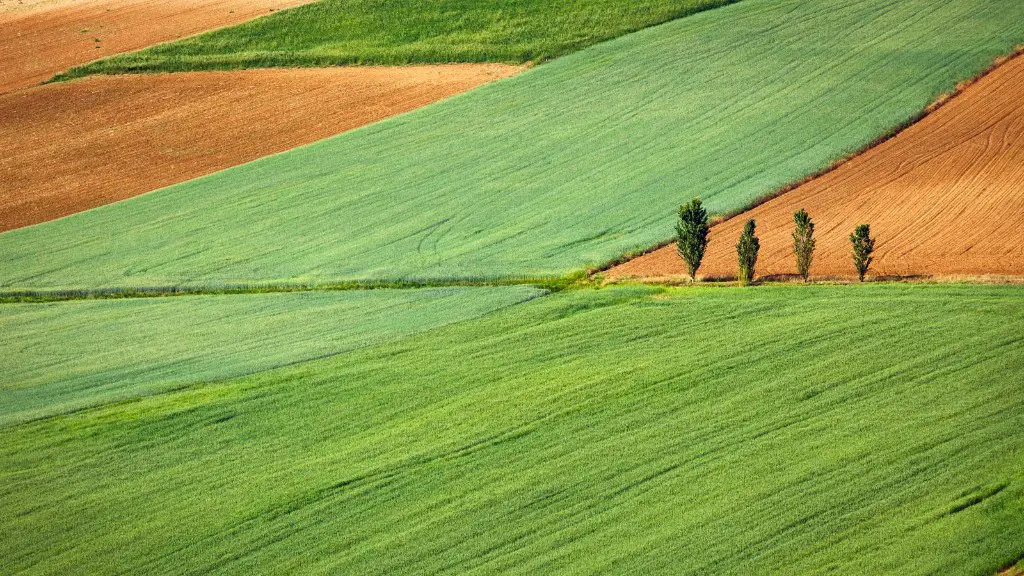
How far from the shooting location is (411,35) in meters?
59.8

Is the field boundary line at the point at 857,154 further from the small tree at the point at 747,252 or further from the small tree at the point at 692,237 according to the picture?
the small tree at the point at 747,252

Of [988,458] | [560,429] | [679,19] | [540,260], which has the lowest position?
[988,458]

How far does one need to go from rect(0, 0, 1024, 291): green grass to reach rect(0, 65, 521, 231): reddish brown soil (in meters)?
2.34

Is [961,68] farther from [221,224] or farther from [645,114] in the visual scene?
[221,224]

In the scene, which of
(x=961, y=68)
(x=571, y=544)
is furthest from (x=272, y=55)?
(x=571, y=544)

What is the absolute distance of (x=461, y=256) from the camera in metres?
35.4

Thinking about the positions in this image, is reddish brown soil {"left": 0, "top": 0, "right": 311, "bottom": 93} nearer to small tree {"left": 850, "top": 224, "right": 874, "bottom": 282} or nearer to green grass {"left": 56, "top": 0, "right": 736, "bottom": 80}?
green grass {"left": 56, "top": 0, "right": 736, "bottom": 80}

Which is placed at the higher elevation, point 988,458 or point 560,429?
point 560,429

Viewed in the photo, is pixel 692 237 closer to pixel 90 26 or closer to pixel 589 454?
pixel 589 454

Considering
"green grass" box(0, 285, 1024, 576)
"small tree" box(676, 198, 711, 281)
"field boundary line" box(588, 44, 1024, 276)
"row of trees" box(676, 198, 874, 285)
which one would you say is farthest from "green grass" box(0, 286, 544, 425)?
"row of trees" box(676, 198, 874, 285)

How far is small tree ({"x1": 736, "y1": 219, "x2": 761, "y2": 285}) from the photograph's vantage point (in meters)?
30.1

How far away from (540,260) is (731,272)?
246 inches

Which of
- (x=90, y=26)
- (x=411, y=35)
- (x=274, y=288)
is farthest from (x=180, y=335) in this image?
(x=90, y=26)

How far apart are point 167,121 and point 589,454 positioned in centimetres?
3922
